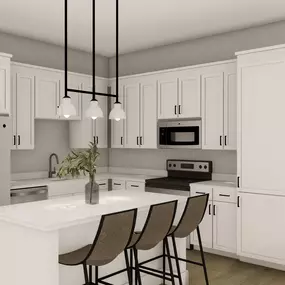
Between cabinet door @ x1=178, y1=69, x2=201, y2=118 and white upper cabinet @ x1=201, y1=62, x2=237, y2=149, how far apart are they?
9cm

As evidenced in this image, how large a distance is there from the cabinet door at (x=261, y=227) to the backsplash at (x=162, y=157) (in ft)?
2.77

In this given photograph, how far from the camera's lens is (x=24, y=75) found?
16.8ft

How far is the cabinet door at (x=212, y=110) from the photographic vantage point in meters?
5.00

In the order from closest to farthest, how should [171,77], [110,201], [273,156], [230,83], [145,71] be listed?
[110,201], [273,156], [230,83], [171,77], [145,71]

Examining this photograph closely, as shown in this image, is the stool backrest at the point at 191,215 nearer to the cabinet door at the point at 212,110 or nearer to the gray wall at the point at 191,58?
the cabinet door at the point at 212,110

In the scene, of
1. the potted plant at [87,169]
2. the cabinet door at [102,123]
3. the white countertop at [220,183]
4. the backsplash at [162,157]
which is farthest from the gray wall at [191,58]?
the potted plant at [87,169]

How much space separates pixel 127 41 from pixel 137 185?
7.08 ft

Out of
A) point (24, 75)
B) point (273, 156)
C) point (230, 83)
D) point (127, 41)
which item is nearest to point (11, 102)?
point (24, 75)

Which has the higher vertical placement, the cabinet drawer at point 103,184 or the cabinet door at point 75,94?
the cabinet door at point 75,94

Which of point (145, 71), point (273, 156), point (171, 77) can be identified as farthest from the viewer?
point (145, 71)

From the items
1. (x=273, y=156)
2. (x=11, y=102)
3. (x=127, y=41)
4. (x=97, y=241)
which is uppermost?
(x=127, y=41)

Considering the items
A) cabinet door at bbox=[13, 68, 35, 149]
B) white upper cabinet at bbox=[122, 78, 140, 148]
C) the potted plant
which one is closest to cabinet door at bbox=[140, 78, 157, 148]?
white upper cabinet at bbox=[122, 78, 140, 148]

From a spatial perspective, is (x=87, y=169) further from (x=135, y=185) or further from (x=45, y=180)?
(x=135, y=185)

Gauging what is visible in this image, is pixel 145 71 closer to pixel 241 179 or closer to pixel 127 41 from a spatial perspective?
pixel 127 41
